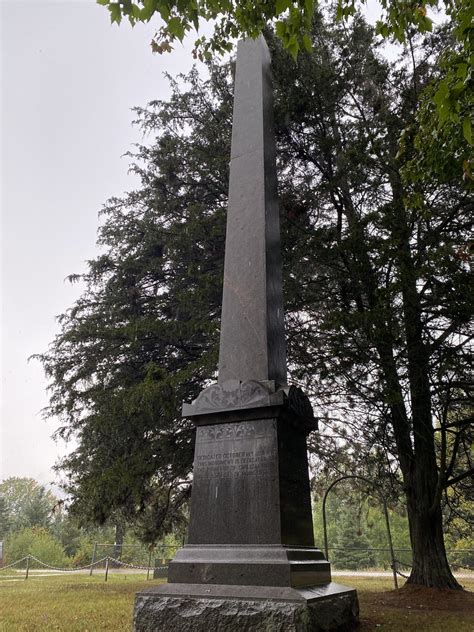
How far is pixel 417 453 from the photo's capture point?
Result: 27.6ft

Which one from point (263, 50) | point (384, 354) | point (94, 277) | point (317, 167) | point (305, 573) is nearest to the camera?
point (305, 573)

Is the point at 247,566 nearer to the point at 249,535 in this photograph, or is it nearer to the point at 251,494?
the point at 249,535

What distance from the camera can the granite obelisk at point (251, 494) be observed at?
136 inches

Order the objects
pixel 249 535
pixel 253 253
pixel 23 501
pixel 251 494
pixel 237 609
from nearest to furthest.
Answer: pixel 237 609
pixel 249 535
pixel 251 494
pixel 253 253
pixel 23 501

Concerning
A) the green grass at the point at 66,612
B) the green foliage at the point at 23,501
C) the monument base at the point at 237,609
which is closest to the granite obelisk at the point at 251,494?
the monument base at the point at 237,609

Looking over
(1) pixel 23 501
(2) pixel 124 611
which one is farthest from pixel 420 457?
(1) pixel 23 501

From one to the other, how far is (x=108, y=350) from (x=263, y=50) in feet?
19.7

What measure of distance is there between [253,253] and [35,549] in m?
27.7

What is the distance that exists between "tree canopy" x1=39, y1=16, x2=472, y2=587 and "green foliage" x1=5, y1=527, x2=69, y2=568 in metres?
19.3

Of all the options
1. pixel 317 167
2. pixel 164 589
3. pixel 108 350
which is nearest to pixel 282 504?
pixel 164 589

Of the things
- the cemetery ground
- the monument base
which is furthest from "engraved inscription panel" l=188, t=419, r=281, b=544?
the cemetery ground

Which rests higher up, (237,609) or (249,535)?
(249,535)

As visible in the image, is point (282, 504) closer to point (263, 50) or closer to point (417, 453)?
point (417, 453)

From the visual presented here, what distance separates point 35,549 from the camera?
26.8m
